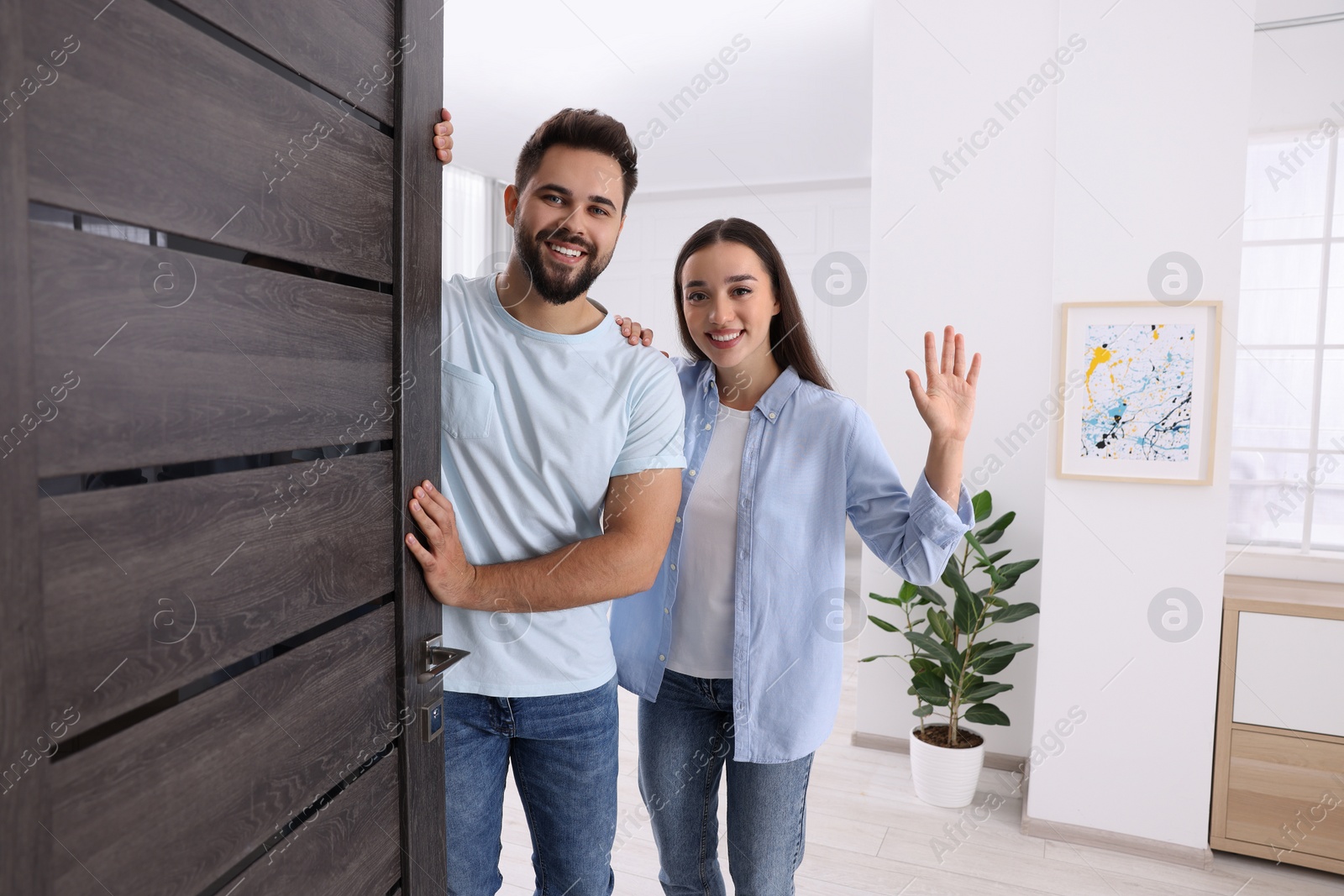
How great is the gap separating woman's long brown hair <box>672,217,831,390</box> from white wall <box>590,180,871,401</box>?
4.44 metres

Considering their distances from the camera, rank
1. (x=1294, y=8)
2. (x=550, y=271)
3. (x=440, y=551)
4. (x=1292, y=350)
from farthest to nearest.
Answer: (x=1292, y=350) < (x=1294, y=8) < (x=550, y=271) < (x=440, y=551)

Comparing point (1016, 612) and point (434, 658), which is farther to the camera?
point (1016, 612)

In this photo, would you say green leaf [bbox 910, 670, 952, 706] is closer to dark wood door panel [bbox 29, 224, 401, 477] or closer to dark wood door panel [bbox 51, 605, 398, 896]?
dark wood door panel [bbox 51, 605, 398, 896]

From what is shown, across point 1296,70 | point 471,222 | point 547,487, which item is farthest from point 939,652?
point 471,222

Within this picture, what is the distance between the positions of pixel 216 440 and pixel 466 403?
49 centimetres

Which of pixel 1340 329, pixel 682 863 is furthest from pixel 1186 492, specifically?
pixel 682 863

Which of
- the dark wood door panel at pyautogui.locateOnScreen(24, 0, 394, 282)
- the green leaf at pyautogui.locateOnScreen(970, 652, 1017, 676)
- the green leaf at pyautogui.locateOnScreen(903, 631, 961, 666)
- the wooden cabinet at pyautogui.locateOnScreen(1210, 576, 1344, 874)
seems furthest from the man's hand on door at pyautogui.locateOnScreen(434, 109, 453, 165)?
the wooden cabinet at pyautogui.locateOnScreen(1210, 576, 1344, 874)

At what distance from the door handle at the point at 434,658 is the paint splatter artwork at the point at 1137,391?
204cm

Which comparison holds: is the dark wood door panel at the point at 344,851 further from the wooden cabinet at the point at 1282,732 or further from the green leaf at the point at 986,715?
the wooden cabinet at the point at 1282,732

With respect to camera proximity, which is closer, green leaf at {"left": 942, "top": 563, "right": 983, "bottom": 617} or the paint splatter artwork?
the paint splatter artwork

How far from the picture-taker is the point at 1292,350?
9.61ft

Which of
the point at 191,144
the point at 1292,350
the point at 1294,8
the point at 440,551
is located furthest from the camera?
the point at 1292,350

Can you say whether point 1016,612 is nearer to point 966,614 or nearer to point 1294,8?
point 966,614

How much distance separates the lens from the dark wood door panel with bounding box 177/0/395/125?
31.7 inches
